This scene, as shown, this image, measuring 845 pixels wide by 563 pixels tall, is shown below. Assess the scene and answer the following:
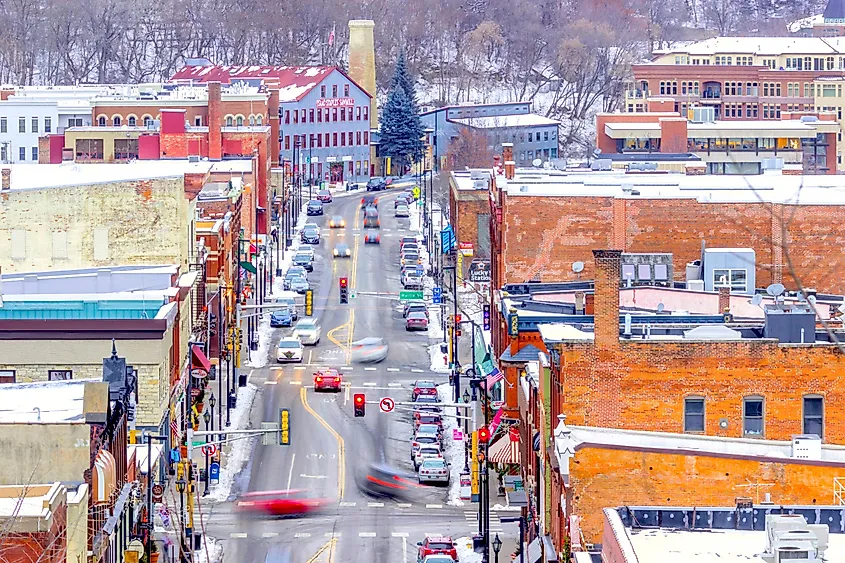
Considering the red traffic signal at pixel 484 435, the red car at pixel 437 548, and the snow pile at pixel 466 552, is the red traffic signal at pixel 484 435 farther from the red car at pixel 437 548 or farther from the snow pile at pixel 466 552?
the red car at pixel 437 548

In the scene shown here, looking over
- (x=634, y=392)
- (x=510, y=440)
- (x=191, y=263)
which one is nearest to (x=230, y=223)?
(x=191, y=263)

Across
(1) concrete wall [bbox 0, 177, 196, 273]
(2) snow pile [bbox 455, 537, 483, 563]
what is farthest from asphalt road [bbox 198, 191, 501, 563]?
(1) concrete wall [bbox 0, 177, 196, 273]

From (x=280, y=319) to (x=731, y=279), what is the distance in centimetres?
4313

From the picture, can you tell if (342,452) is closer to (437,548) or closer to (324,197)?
(437,548)

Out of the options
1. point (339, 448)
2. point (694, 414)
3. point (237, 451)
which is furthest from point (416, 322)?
point (694, 414)

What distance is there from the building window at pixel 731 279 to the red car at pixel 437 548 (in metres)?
20.6

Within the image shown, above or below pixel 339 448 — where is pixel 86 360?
above

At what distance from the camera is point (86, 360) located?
3014 inches

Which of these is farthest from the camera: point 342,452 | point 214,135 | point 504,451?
point 214,135

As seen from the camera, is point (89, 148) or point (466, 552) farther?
point (89, 148)

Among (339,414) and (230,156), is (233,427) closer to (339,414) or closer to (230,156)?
(339,414)

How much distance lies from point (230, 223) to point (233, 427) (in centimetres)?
2818

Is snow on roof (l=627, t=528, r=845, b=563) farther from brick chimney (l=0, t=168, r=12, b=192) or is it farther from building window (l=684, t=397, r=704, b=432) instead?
brick chimney (l=0, t=168, r=12, b=192)

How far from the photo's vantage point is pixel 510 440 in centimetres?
8094
